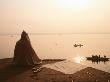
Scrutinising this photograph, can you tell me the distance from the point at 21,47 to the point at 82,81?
4273 mm

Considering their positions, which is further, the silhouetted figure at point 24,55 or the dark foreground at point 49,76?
the silhouetted figure at point 24,55

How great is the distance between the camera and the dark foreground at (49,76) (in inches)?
368

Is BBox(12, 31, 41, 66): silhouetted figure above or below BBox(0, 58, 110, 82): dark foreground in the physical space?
above

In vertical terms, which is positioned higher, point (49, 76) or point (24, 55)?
point (24, 55)

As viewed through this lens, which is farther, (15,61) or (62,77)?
(15,61)

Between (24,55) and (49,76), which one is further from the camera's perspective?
(24,55)

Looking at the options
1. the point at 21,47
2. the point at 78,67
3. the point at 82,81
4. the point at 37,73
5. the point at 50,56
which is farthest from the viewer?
the point at 50,56

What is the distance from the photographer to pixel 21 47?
12.0 meters

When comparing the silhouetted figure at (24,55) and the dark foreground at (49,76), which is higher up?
the silhouetted figure at (24,55)

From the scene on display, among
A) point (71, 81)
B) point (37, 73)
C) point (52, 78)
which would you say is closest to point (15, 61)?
point (37, 73)

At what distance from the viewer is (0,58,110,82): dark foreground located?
9.34m

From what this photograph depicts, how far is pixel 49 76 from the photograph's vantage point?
386 inches

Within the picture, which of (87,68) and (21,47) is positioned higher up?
(21,47)

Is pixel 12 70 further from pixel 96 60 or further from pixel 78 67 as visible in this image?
pixel 96 60
